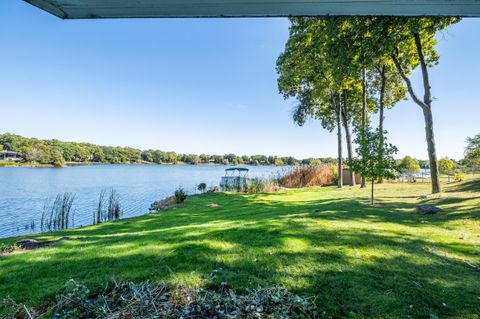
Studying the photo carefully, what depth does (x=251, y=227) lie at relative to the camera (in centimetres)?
457

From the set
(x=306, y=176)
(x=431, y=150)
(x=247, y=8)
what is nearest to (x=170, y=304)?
(x=247, y=8)

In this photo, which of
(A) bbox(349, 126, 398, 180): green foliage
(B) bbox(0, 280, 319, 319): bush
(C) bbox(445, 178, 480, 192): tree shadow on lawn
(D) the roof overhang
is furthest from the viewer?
(C) bbox(445, 178, 480, 192): tree shadow on lawn

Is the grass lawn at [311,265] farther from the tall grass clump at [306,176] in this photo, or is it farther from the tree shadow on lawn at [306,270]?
the tall grass clump at [306,176]

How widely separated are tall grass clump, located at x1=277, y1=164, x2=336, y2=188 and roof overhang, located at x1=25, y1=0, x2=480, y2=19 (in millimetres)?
18010

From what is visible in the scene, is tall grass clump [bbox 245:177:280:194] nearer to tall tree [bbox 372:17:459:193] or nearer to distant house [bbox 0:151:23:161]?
tall tree [bbox 372:17:459:193]

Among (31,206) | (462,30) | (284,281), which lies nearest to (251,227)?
(284,281)

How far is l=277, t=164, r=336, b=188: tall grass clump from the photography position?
62.8ft

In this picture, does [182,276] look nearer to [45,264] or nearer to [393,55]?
[45,264]

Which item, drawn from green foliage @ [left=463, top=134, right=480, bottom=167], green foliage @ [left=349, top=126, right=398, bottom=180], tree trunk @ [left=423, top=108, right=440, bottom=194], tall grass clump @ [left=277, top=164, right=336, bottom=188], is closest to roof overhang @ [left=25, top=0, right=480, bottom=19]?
green foliage @ [left=349, top=126, right=398, bottom=180]

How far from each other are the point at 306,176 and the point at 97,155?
313 feet

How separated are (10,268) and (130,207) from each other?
12.7 m

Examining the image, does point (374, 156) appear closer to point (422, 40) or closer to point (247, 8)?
point (422, 40)

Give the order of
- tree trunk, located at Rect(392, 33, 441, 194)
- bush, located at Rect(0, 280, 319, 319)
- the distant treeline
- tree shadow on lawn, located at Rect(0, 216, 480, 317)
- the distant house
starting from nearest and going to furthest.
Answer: bush, located at Rect(0, 280, 319, 319), tree shadow on lawn, located at Rect(0, 216, 480, 317), tree trunk, located at Rect(392, 33, 441, 194), the distant treeline, the distant house

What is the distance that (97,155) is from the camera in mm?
91000
